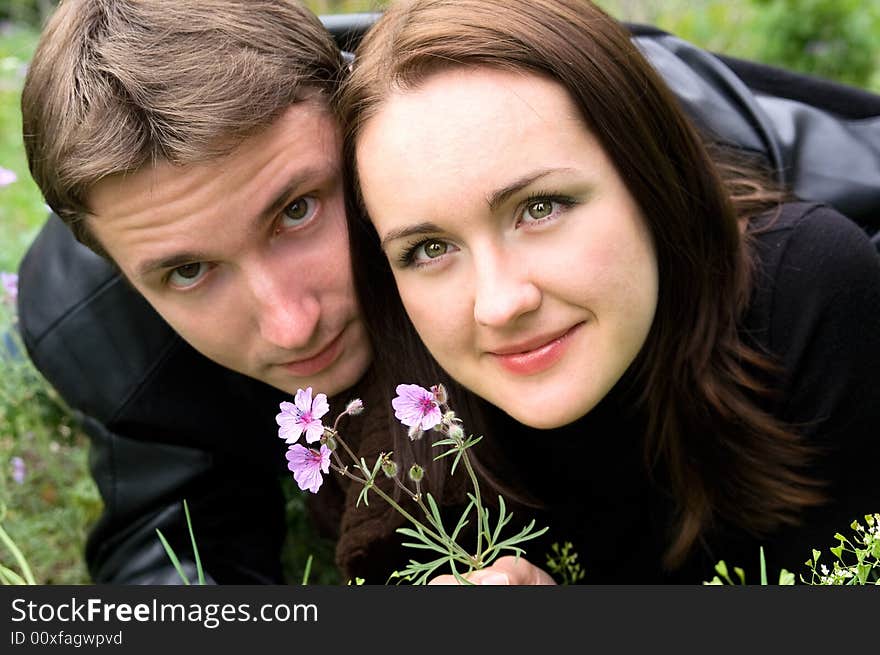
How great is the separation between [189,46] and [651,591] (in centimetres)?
130

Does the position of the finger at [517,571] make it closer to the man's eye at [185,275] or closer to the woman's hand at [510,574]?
the woman's hand at [510,574]

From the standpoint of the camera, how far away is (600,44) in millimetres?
1824

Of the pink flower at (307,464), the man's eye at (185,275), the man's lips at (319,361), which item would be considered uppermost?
the pink flower at (307,464)

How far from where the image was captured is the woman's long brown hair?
176 cm

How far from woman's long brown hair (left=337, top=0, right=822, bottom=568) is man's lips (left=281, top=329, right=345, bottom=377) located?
8 cm

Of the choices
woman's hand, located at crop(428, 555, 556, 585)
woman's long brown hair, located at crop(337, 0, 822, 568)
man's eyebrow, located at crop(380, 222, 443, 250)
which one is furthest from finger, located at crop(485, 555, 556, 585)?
man's eyebrow, located at crop(380, 222, 443, 250)

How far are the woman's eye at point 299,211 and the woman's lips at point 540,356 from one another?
52 cm

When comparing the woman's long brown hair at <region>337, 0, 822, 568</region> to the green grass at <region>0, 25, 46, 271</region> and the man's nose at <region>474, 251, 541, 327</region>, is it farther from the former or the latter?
the green grass at <region>0, 25, 46, 271</region>

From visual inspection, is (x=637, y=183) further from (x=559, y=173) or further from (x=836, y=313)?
(x=836, y=313)

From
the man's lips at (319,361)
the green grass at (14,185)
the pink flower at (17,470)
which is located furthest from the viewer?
the green grass at (14,185)

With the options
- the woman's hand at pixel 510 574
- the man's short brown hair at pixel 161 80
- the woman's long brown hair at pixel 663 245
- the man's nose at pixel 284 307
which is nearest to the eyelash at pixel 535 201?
the woman's long brown hair at pixel 663 245

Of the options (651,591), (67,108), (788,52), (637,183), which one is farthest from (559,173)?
(788,52)

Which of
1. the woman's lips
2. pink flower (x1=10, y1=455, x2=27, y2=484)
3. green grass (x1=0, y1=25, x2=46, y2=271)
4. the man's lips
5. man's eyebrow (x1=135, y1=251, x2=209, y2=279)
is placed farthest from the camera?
green grass (x1=0, y1=25, x2=46, y2=271)

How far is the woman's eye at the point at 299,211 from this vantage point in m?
2.06
